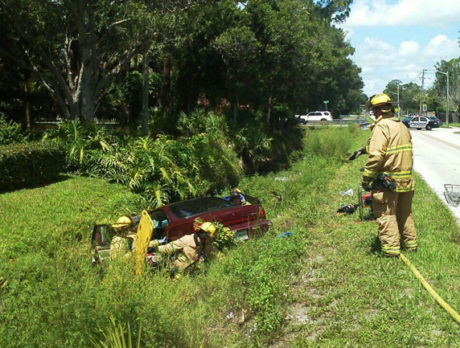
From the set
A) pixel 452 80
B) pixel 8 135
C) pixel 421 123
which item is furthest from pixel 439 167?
pixel 452 80

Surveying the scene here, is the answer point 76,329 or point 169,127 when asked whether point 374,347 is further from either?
point 169,127

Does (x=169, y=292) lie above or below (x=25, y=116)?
below

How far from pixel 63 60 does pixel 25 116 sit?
123 inches

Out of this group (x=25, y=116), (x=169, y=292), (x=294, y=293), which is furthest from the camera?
(x=25, y=116)

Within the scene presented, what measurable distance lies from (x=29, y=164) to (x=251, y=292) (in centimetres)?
704

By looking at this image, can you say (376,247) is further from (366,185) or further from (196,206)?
(196,206)

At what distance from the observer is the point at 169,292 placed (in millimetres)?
4129

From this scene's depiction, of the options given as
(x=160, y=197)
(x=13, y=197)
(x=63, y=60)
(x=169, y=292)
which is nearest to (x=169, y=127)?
(x=63, y=60)

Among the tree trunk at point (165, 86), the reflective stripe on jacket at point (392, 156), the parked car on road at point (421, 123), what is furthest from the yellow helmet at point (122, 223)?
the parked car on road at point (421, 123)

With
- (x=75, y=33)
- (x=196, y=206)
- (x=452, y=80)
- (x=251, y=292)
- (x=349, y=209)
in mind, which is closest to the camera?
(x=251, y=292)

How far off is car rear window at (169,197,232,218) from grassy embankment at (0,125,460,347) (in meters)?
1.21

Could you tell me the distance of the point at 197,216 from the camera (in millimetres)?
7656

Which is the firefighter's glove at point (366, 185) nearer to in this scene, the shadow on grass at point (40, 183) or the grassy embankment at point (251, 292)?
the grassy embankment at point (251, 292)

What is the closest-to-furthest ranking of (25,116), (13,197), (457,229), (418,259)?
(418,259)
(457,229)
(13,197)
(25,116)
